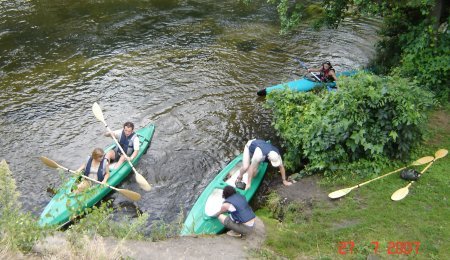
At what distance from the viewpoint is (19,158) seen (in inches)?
386

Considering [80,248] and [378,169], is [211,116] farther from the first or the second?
[80,248]

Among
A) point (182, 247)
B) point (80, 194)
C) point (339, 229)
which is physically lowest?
point (182, 247)

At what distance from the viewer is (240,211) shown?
6988 mm

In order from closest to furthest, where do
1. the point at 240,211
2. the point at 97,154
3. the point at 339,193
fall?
1. the point at 240,211
2. the point at 339,193
3. the point at 97,154

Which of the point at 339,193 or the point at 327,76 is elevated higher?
the point at 327,76

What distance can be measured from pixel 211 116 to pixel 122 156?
3.27m

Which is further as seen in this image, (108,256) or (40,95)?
(40,95)

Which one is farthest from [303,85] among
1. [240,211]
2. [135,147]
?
[240,211]

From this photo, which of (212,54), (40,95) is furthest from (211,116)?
(40,95)

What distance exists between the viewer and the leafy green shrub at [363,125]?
25.3 feet

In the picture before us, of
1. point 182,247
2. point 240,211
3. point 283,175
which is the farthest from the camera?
point 283,175

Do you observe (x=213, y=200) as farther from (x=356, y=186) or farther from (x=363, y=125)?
(x=363, y=125)

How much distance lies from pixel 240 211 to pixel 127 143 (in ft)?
12.5

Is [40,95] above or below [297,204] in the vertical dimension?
below
